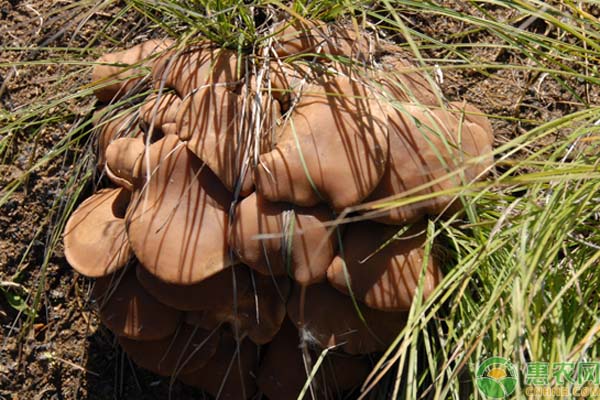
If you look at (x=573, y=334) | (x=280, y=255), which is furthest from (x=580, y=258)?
(x=280, y=255)

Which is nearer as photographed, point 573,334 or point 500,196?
point 573,334

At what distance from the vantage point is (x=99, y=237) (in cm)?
133

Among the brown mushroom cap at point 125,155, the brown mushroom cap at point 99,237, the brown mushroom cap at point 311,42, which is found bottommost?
the brown mushroom cap at point 99,237

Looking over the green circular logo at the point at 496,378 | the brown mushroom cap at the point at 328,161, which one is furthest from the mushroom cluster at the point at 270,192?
the green circular logo at the point at 496,378

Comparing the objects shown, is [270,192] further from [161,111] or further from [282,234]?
[161,111]

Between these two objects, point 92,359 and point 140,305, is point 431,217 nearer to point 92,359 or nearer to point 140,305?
point 140,305

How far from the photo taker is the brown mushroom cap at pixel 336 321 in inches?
51.3

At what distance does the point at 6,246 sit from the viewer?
160 centimetres

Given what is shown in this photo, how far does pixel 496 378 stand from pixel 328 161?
1.56 feet

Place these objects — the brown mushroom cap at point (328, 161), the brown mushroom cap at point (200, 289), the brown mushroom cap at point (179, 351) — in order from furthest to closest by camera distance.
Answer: the brown mushroom cap at point (179, 351), the brown mushroom cap at point (200, 289), the brown mushroom cap at point (328, 161)

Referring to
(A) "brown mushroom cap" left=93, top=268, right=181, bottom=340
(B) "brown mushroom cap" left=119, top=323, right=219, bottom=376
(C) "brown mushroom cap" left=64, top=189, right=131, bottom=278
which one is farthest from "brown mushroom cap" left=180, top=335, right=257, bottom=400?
(C) "brown mushroom cap" left=64, top=189, right=131, bottom=278

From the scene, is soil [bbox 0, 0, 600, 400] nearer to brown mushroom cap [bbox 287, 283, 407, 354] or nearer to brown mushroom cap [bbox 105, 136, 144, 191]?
brown mushroom cap [bbox 105, 136, 144, 191]

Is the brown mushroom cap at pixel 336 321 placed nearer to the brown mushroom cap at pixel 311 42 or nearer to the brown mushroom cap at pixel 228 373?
the brown mushroom cap at pixel 228 373

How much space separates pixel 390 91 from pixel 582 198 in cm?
38
